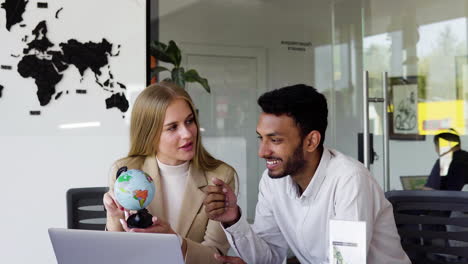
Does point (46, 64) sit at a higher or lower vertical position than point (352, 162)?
higher

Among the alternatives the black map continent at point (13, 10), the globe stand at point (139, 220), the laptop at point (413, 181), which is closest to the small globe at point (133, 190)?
the globe stand at point (139, 220)

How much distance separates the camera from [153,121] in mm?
2613

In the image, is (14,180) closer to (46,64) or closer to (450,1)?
(46,64)

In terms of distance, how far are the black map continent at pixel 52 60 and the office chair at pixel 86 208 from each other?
1.48 meters

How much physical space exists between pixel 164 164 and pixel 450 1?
3.08m

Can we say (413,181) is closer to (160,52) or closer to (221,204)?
(160,52)

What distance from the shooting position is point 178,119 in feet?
8.56

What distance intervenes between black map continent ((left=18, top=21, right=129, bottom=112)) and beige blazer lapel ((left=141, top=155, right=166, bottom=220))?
175 cm

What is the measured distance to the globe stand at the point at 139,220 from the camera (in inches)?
77.1

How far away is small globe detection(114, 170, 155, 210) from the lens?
189 centimetres

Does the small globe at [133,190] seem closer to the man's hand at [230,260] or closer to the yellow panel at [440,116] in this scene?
the man's hand at [230,260]

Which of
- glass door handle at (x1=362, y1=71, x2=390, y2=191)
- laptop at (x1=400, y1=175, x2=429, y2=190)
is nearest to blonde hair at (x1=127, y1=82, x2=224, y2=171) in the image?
glass door handle at (x1=362, y1=71, x2=390, y2=191)

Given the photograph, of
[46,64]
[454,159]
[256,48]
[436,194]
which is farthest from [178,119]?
[454,159]

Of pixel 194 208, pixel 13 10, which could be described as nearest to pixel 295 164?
pixel 194 208
